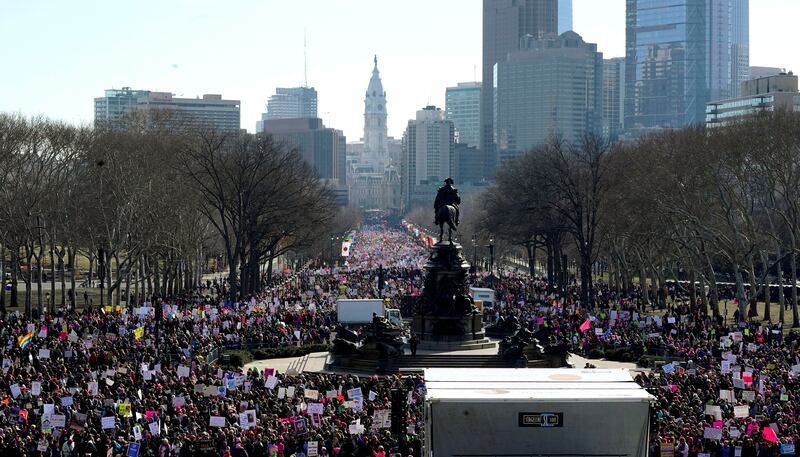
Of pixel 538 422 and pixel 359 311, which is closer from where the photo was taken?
pixel 538 422

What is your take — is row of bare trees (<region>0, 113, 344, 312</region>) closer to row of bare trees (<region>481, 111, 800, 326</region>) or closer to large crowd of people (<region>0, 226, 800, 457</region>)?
large crowd of people (<region>0, 226, 800, 457</region>)

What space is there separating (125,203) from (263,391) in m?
42.0

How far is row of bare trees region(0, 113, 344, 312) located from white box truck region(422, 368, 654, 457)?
2136 inches

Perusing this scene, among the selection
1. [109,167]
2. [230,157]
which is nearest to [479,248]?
[230,157]

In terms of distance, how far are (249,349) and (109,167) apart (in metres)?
29.4

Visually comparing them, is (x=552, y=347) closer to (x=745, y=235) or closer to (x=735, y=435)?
(x=735, y=435)

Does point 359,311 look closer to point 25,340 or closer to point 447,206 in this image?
point 447,206

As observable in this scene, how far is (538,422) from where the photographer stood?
17.9m

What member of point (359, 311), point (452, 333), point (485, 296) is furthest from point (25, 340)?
point (485, 296)

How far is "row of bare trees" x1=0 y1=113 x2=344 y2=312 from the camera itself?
74250 mm

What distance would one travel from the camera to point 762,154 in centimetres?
6675

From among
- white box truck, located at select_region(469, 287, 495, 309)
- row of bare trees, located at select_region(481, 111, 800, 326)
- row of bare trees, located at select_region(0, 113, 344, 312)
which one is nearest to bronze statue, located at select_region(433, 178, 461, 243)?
row of bare trees, located at select_region(481, 111, 800, 326)

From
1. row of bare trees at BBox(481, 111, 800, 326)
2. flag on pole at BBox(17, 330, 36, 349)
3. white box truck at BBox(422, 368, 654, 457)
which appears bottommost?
flag on pole at BBox(17, 330, 36, 349)

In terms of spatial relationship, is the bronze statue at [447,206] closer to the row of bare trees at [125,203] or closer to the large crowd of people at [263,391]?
the large crowd of people at [263,391]
